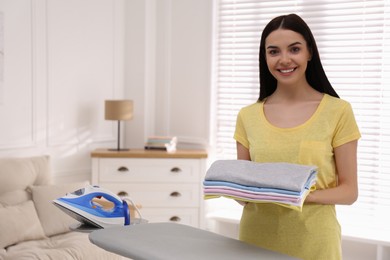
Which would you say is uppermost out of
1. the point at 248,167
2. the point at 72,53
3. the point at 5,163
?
the point at 72,53

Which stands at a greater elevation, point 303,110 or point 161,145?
point 303,110

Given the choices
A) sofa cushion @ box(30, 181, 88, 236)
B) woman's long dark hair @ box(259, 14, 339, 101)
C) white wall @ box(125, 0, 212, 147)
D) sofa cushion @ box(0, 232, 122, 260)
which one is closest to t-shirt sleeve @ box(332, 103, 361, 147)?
woman's long dark hair @ box(259, 14, 339, 101)

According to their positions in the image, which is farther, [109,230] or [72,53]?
[72,53]

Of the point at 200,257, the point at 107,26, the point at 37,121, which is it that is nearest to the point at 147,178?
the point at 37,121

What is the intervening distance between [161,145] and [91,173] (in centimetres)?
61

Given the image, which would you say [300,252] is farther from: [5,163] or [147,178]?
[147,178]

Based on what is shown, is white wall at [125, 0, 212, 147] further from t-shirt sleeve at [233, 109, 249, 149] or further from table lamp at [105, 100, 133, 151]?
t-shirt sleeve at [233, 109, 249, 149]

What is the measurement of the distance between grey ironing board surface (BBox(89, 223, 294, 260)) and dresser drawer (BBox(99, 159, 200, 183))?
104 inches

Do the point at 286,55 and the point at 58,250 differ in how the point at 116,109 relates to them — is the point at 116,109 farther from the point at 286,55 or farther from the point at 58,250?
the point at 286,55

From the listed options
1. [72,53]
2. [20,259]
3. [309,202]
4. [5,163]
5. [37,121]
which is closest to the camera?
[309,202]

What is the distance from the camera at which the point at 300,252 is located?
1.68 metres

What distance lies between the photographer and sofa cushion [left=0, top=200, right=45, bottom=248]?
3.16 meters

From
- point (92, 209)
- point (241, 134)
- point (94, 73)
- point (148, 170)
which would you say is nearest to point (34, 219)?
point (148, 170)

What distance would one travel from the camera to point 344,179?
1685 mm
